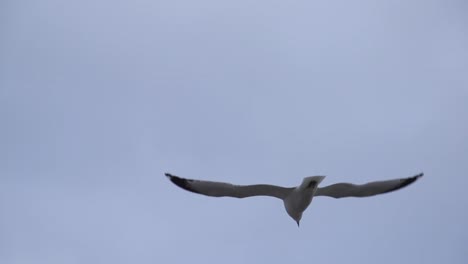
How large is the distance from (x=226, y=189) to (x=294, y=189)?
4.56 ft

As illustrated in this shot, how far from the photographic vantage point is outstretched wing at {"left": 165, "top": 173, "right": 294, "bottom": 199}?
16.5 m

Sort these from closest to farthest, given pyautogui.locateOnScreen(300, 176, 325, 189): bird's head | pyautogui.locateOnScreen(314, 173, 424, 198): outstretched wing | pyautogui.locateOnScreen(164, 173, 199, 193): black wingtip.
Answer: pyautogui.locateOnScreen(300, 176, 325, 189): bird's head < pyautogui.locateOnScreen(164, 173, 199, 193): black wingtip < pyautogui.locateOnScreen(314, 173, 424, 198): outstretched wing

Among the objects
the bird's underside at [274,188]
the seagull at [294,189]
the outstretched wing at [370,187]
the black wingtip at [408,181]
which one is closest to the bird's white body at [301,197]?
the seagull at [294,189]

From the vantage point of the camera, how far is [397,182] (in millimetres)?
16766

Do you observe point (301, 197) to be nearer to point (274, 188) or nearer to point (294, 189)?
point (294, 189)

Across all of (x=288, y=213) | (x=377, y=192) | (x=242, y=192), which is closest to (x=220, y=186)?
(x=242, y=192)

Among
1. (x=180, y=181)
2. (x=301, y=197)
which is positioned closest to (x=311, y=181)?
(x=301, y=197)

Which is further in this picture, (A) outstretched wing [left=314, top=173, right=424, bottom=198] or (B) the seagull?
(A) outstretched wing [left=314, top=173, right=424, bottom=198]

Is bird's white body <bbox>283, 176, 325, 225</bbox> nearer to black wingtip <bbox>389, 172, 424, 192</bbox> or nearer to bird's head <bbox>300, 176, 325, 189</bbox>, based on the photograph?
bird's head <bbox>300, 176, 325, 189</bbox>

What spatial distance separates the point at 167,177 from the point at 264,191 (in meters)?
2.03

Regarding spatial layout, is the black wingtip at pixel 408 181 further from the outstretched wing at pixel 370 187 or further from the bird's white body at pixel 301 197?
the bird's white body at pixel 301 197

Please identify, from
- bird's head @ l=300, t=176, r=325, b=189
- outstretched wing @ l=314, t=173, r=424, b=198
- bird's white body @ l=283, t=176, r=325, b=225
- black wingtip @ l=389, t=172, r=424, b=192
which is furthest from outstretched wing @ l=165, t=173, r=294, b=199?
black wingtip @ l=389, t=172, r=424, b=192

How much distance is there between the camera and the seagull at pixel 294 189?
16.5 metres

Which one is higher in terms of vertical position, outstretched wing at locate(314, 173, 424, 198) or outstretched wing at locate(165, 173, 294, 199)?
outstretched wing at locate(165, 173, 294, 199)
